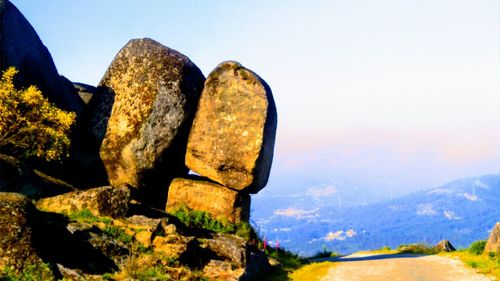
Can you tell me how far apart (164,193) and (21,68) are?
1136 centimetres

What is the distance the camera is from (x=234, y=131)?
32656 millimetres

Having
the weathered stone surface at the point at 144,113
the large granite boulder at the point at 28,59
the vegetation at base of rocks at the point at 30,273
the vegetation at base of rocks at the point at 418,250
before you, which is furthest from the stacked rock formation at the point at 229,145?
the vegetation at base of rocks at the point at 30,273

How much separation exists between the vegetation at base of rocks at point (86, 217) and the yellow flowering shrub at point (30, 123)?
196 inches

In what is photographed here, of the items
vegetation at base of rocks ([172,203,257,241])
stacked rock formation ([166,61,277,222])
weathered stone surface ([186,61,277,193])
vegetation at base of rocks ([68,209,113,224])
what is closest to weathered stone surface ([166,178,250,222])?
stacked rock formation ([166,61,277,222])

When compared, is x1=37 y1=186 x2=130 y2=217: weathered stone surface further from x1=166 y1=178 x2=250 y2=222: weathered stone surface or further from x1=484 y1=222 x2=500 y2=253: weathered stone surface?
x1=484 y1=222 x2=500 y2=253: weathered stone surface

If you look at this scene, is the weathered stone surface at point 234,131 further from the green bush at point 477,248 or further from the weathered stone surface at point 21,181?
the green bush at point 477,248

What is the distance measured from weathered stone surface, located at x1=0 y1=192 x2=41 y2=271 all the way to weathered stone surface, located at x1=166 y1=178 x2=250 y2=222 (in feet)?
51.0

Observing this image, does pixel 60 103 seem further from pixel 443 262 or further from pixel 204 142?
pixel 443 262

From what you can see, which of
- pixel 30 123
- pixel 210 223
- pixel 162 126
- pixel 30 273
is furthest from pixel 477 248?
pixel 30 273

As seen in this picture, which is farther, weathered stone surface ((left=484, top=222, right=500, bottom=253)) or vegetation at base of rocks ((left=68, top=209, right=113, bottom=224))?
weathered stone surface ((left=484, top=222, right=500, bottom=253))

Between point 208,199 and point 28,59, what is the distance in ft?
44.0

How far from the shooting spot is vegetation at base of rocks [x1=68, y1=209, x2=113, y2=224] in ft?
73.7

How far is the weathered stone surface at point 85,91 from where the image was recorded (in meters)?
37.1

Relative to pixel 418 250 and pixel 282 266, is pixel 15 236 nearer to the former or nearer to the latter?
pixel 282 266
